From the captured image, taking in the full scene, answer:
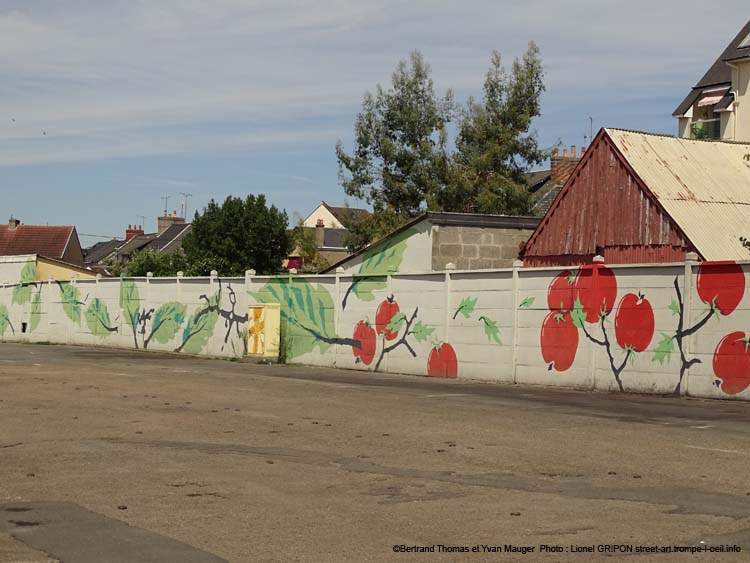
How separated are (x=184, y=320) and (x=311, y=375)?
10273 millimetres

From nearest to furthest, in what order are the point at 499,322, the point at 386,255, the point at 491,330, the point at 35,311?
the point at 499,322, the point at 491,330, the point at 386,255, the point at 35,311

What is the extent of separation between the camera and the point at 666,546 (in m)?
6.13

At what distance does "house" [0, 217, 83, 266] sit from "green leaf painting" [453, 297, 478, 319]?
67.1 metres

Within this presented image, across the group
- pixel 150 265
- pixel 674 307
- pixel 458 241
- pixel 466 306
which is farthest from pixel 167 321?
pixel 150 265

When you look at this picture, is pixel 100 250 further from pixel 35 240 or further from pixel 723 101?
pixel 723 101

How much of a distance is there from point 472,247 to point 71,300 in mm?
16975

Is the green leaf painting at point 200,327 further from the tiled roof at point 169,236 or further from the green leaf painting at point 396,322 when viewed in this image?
the tiled roof at point 169,236

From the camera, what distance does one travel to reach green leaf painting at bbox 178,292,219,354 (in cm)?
2978

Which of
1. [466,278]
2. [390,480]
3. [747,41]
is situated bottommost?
[390,480]

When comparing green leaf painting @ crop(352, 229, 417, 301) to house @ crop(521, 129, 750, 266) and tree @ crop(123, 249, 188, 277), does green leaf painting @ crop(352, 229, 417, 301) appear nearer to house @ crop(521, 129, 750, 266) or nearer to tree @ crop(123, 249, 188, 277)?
Answer: house @ crop(521, 129, 750, 266)

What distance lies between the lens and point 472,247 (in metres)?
28.5

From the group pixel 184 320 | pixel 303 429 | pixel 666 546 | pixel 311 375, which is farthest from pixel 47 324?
pixel 666 546

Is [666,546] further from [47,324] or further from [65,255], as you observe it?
[65,255]

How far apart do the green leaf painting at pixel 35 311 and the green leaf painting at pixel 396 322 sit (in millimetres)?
22092
